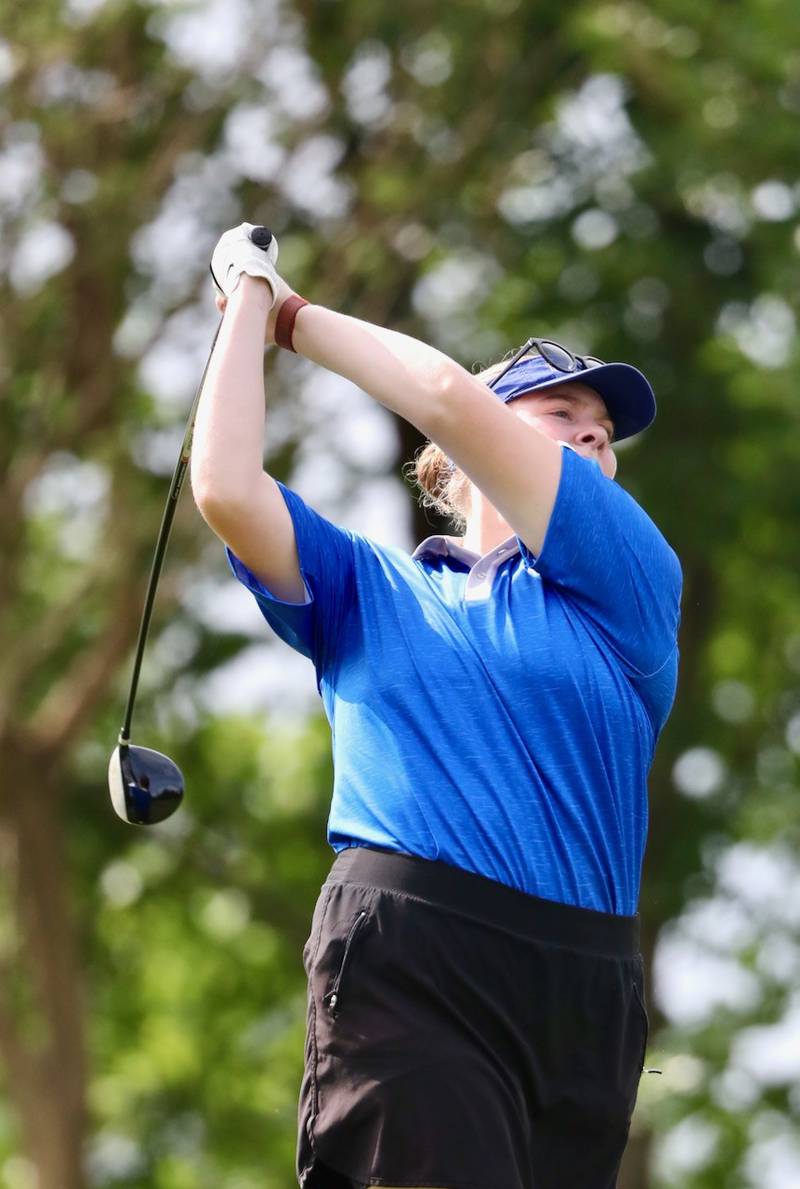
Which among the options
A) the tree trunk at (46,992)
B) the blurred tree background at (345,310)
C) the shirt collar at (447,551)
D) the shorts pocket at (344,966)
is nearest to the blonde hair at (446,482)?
the shirt collar at (447,551)

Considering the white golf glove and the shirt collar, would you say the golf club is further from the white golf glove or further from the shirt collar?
the shirt collar

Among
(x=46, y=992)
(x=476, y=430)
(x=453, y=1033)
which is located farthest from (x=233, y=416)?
(x=46, y=992)

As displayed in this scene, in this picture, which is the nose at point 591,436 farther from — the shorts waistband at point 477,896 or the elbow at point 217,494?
the shorts waistband at point 477,896

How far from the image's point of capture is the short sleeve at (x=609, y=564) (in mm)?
2596

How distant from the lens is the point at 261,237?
2818 millimetres

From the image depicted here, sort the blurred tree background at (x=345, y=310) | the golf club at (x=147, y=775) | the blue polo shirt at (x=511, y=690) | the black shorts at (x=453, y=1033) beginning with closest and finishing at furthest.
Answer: the black shorts at (x=453, y=1033)
the blue polo shirt at (x=511, y=690)
the golf club at (x=147, y=775)
the blurred tree background at (x=345, y=310)

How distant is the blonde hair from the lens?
3.04 meters

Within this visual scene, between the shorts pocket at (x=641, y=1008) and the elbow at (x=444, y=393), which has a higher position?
the elbow at (x=444, y=393)

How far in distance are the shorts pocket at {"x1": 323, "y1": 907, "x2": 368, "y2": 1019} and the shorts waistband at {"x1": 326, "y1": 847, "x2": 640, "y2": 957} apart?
0.19 feet

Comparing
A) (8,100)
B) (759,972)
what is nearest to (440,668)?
(8,100)

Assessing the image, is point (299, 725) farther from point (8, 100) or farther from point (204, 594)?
point (8, 100)

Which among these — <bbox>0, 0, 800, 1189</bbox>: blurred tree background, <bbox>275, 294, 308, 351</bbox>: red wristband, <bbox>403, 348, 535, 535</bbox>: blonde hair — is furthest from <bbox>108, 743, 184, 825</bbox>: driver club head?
<bbox>0, 0, 800, 1189</bbox>: blurred tree background

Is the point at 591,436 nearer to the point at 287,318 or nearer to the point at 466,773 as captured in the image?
the point at 287,318

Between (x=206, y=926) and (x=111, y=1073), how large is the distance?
2645 millimetres
